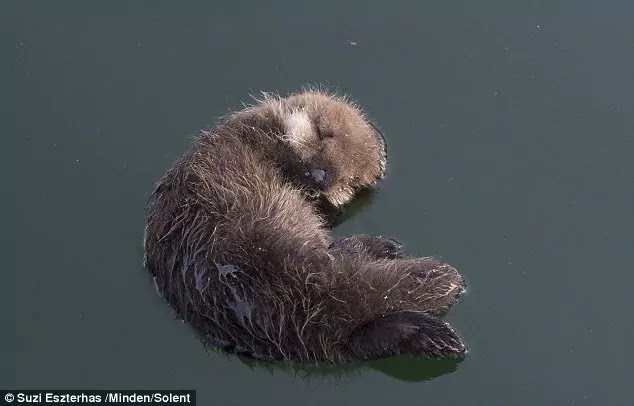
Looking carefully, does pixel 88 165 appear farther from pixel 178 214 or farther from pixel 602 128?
pixel 602 128

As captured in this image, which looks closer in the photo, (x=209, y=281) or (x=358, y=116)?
(x=209, y=281)

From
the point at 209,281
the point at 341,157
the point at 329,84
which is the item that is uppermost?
the point at 329,84

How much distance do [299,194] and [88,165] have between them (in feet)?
4.56

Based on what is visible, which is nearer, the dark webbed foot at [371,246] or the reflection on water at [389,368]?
the reflection on water at [389,368]

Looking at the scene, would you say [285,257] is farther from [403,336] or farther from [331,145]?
[331,145]

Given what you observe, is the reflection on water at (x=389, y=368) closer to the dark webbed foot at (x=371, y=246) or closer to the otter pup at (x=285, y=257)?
the otter pup at (x=285, y=257)

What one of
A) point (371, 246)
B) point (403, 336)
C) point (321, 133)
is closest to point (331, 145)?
point (321, 133)

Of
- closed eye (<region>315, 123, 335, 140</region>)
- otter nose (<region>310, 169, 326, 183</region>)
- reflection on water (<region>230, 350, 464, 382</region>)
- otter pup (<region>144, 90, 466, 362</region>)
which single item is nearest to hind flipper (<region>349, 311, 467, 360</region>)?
otter pup (<region>144, 90, 466, 362</region>)

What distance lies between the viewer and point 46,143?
5.75 m

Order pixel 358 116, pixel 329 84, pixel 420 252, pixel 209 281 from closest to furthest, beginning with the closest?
pixel 209 281 < pixel 420 252 < pixel 358 116 < pixel 329 84

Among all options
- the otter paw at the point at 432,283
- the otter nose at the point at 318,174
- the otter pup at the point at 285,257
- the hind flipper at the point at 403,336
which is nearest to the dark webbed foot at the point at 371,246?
the otter pup at the point at 285,257

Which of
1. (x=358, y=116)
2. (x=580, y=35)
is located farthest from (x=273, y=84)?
(x=580, y=35)

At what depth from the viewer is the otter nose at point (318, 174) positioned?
16.9 ft

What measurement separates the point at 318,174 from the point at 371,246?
53 centimetres
